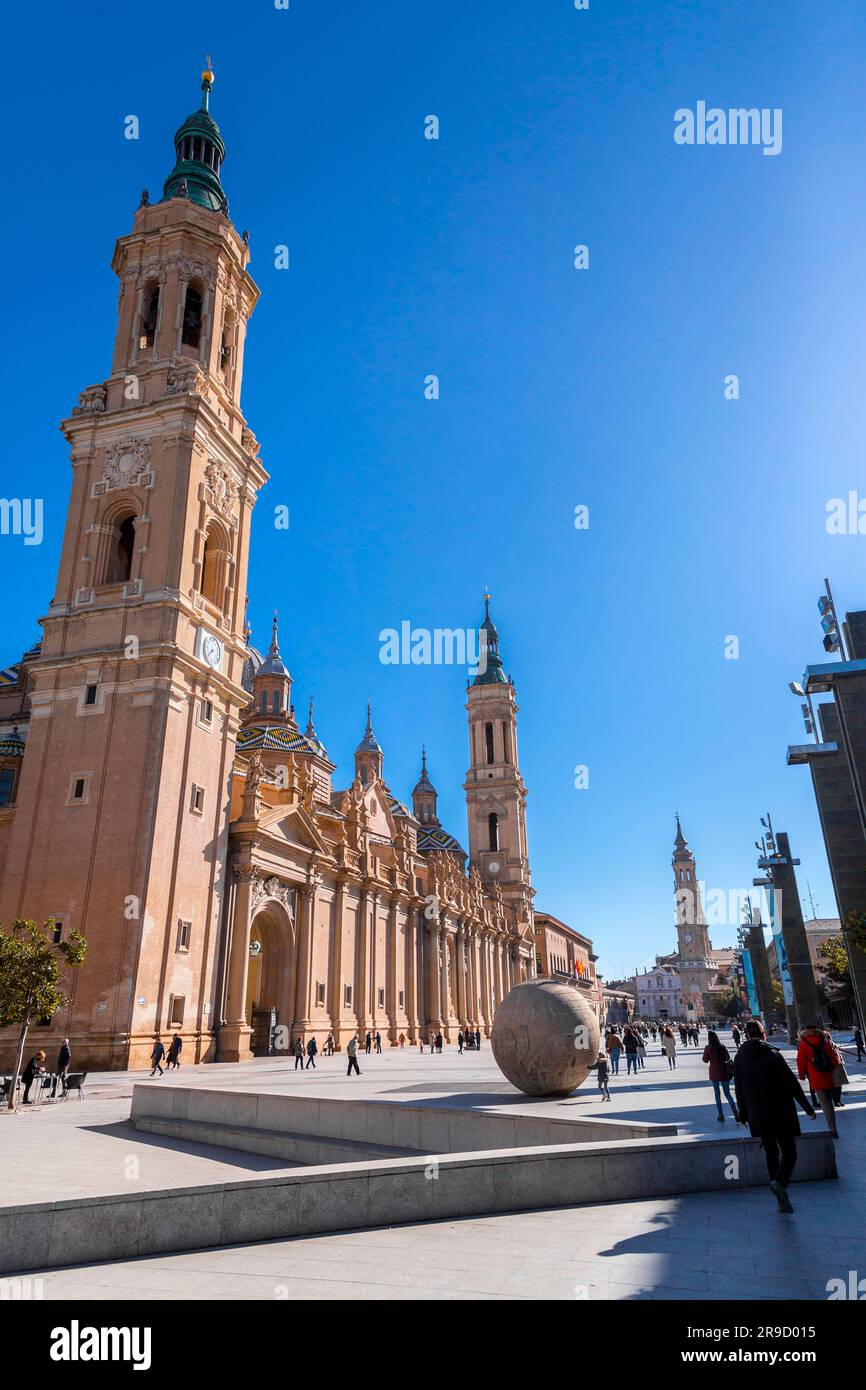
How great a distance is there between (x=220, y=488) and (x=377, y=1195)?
1343 inches

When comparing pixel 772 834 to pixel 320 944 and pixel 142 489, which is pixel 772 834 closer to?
pixel 320 944

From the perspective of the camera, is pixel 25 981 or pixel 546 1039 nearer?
pixel 546 1039

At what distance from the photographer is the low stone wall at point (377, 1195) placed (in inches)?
262

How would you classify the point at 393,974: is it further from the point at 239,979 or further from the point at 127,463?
the point at 127,463

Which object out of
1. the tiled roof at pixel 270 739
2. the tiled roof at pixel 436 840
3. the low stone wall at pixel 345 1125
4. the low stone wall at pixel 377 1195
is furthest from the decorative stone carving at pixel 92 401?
the tiled roof at pixel 436 840

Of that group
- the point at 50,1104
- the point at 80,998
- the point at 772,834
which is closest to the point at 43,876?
the point at 80,998

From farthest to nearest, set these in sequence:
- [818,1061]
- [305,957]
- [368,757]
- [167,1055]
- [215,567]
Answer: [368,757], [305,957], [215,567], [167,1055], [818,1061]

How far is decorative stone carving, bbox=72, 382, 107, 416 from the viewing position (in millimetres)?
36862

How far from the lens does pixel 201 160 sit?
43.3 metres

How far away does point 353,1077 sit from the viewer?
23609 millimetres

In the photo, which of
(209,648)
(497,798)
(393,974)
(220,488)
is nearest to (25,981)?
(209,648)

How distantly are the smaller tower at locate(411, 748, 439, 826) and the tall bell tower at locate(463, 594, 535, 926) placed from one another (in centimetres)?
381

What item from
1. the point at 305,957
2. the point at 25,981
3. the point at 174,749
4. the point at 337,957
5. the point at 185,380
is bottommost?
the point at 25,981
